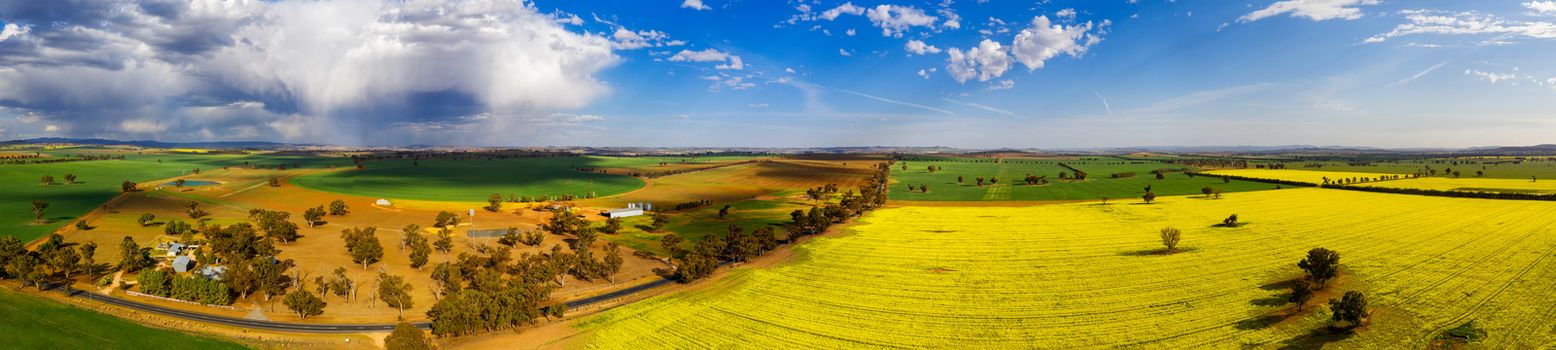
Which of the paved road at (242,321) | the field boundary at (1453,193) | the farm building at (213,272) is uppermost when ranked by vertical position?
the field boundary at (1453,193)

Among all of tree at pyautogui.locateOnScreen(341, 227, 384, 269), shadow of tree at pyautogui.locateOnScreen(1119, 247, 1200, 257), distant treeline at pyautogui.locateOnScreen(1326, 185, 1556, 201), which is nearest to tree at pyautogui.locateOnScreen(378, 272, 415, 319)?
tree at pyautogui.locateOnScreen(341, 227, 384, 269)

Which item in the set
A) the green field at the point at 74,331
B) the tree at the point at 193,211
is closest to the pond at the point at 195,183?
the tree at the point at 193,211

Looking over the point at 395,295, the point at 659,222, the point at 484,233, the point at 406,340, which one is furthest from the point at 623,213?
the point at 406,340

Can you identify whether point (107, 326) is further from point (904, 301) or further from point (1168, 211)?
point (1168, 211)

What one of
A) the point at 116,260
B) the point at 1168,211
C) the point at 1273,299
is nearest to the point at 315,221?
the point at 116,260

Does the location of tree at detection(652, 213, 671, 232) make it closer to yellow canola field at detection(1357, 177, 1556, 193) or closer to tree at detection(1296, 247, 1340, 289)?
tree at detection(1296, 247, 1340, 289)

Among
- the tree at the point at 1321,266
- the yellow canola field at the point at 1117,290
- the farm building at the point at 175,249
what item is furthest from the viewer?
the farm building at the point at 175,249

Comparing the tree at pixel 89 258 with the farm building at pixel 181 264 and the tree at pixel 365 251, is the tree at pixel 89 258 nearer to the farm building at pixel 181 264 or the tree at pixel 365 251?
the farm building at pixel 181 264
